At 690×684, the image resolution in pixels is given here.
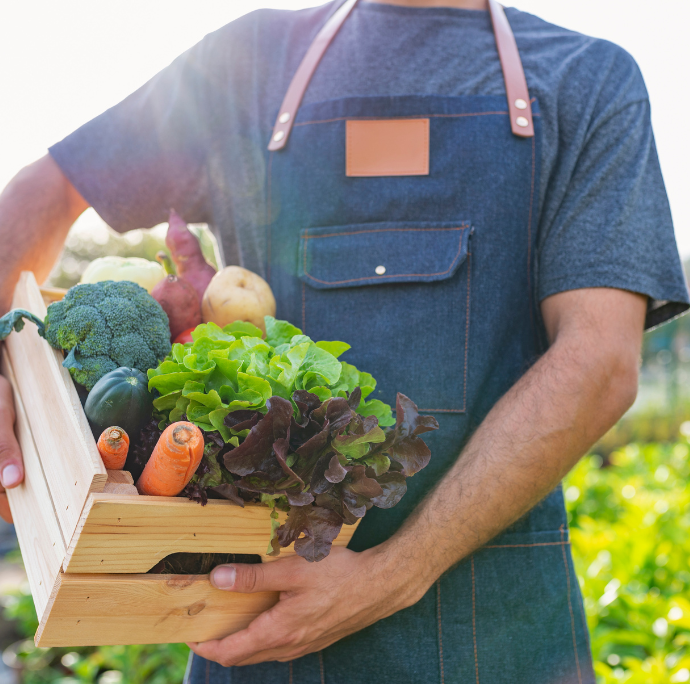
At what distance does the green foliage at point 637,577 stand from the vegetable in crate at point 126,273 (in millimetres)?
2351

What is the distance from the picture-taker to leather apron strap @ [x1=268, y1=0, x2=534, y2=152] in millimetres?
1656

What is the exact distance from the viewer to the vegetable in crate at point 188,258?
166 cm

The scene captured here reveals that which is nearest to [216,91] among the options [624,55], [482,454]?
[624,55]

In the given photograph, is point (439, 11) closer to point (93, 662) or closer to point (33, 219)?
point (33, 219)

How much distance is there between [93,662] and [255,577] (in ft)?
9.10

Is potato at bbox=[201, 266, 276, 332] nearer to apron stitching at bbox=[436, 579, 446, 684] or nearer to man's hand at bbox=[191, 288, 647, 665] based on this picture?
man's hand at bbox=[191, 288, 647, 665]

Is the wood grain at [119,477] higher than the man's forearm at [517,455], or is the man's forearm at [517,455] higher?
the wood grain at [119,477]

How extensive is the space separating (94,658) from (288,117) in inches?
128

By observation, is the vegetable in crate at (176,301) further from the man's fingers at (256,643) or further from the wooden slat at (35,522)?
the man's fingers at (256,643)

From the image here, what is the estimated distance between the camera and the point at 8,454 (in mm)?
1440

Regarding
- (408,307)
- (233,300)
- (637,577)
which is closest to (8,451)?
(233,300)

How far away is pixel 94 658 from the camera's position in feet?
11.4

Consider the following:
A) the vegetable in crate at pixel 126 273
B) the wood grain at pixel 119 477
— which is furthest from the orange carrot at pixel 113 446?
the vegetable in crate at pixel 126 273

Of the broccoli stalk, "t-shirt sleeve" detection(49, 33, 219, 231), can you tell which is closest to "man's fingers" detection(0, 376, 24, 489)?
the broccoli stalk
